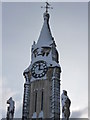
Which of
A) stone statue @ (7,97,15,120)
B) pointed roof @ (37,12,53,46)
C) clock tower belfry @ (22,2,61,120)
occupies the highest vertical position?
pointed roof @ (37,12,53,46)

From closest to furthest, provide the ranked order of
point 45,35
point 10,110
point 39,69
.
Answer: point 10,110 → point 39,69 → point 45,35

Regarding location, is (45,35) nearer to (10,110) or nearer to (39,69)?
(39,69)

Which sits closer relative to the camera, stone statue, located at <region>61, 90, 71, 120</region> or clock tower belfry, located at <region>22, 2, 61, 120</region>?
stone statue, located at <region>61, 90, 71, 120</region>

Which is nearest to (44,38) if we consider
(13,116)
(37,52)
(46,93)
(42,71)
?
(37,52)

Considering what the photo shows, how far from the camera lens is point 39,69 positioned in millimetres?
47844

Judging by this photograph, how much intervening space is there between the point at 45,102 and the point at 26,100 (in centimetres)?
340

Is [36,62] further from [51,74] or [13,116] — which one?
[13,116]

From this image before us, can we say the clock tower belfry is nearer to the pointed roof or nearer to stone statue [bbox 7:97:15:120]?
the pointed roof

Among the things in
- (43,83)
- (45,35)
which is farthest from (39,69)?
(45,35)

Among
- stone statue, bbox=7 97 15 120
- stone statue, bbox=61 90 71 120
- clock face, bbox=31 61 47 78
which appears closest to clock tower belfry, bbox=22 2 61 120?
clock face, bbox=31 61 47 78

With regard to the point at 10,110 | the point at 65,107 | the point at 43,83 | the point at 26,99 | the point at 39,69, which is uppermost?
the point at 39,69

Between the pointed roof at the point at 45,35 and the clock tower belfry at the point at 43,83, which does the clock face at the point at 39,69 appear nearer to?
the clock tower belfry at the point at 43,83

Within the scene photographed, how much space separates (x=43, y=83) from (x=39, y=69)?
2061 millimetres

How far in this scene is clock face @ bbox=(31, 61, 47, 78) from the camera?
4750 centimetres
